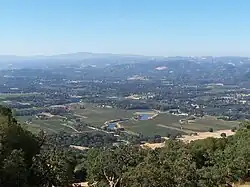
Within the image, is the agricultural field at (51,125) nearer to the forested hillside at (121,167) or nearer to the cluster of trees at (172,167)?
the cluster of trees at (172,167)

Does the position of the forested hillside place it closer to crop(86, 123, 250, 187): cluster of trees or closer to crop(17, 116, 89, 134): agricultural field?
crop(86, 123, 250, 187): cluster of trees

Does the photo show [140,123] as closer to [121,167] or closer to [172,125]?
[172,125]

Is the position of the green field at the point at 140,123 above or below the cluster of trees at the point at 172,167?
below

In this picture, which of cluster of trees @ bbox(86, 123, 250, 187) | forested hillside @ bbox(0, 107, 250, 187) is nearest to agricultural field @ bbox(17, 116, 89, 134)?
cluster of trees @ bbox(86, 123, 250, 187)

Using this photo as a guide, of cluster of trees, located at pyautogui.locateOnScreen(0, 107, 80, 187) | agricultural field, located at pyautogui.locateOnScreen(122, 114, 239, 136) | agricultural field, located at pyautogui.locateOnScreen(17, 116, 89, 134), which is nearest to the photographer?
cluster of trees, located at pyautogui.locateOnScreen(0, 107, 80, 187)

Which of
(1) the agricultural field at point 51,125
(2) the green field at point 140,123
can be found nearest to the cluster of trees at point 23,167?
(2) the green field at point 140,123

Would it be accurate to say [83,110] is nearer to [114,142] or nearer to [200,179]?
[114,142]

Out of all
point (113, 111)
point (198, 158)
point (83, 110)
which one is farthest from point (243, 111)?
point (198, 158)

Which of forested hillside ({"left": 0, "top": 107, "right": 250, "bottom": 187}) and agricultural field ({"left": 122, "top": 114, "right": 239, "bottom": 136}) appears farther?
agricultural field ({"left": 122, "top": 114, "right": 239, "bottom": 136})
